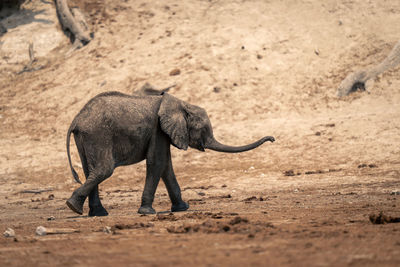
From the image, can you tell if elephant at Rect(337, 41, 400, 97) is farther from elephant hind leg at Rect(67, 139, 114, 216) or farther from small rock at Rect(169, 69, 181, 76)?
elephant hind leg at Rect(67, 139, 114, 216)

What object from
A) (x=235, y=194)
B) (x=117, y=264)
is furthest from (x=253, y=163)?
(x=117, y=264)

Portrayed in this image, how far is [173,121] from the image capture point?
30.0 feet

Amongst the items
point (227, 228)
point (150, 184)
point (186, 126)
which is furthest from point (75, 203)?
point (227, 228)

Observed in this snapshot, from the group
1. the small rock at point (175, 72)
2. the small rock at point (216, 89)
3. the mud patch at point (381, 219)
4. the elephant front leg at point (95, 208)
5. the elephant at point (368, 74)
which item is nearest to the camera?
the mud patch at point (381, 219)

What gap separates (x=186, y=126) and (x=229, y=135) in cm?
765

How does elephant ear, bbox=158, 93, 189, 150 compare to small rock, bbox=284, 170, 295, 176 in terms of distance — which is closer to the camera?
elephant ear, bbox=158, 93, 189, 150

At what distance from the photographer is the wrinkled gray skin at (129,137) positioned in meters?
8.78

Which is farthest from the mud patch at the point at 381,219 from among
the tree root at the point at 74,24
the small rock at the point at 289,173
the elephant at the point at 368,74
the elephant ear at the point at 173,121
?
the tree root at the point at 74,24

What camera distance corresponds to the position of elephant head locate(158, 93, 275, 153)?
9125mm

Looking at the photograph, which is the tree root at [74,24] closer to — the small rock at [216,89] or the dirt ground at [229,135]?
the dirt ground at [229,135]

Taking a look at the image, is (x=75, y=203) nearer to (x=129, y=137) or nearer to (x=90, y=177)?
(x=90, y=177)

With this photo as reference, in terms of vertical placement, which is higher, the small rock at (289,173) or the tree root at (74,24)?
the tree root at (74,24)

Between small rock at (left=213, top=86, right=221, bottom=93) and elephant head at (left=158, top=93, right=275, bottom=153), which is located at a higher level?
elephant head at (left=158, top=93, right=275, bottom=153)

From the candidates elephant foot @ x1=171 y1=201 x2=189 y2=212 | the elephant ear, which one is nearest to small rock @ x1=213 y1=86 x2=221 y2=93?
the elephant ear
